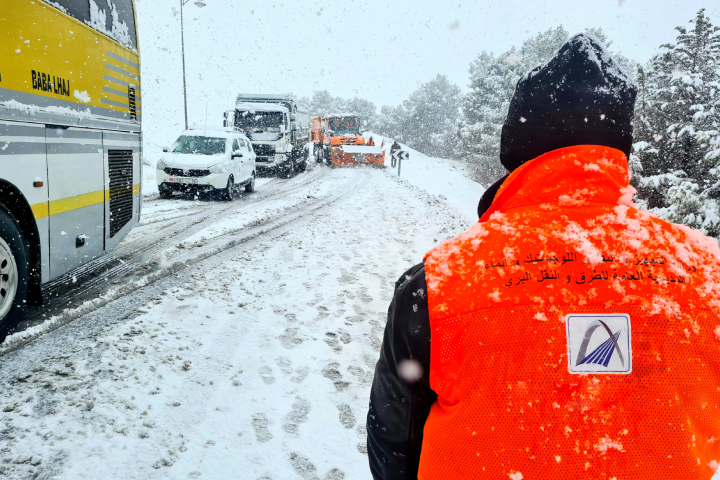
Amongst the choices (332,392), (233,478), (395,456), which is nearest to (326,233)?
(332,392)

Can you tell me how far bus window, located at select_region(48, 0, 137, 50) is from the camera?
15.5 ft

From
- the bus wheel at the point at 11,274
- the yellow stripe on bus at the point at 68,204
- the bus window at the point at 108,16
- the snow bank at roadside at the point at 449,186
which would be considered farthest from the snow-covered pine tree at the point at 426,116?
the bus wheel at the point at 11,274

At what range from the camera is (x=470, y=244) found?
121cm

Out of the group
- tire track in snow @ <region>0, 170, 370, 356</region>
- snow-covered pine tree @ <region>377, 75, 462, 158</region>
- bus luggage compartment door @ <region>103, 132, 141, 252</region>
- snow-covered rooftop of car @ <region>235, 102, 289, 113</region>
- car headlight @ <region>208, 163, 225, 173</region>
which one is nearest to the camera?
tire track in snow @ <region>0, 170, 370, 356</region>

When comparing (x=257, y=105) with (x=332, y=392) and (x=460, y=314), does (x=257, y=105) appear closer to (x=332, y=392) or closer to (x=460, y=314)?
(x=332, y=392)

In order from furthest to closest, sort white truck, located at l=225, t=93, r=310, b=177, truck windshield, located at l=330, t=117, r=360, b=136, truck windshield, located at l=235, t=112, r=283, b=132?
truck windshield, located at l=330, t=117, r=360, b=136 → truck windshield, located at l=235, t=112, r=283, b=132 → white truck, located at l=225, t=93, r=310, b=177

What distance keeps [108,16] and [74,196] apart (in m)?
2.31

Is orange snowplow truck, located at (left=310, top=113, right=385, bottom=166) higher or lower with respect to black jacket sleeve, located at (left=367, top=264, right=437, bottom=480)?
higher

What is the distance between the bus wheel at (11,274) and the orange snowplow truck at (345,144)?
2500 cm

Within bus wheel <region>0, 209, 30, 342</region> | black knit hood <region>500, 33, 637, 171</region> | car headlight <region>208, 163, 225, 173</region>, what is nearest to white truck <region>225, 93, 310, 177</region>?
car headlight <region>208, 163, 225, 173</region>

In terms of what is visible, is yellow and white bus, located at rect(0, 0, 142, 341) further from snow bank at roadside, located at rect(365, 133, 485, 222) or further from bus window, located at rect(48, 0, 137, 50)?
snow bank at roadside, located at rect(365, 133, 485, 222)

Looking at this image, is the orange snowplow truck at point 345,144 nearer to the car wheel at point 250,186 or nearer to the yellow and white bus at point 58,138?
the car wheel at point 250,186

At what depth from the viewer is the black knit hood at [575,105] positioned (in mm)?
1301

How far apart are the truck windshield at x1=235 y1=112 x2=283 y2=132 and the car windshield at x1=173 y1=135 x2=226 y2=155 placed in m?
7.23
